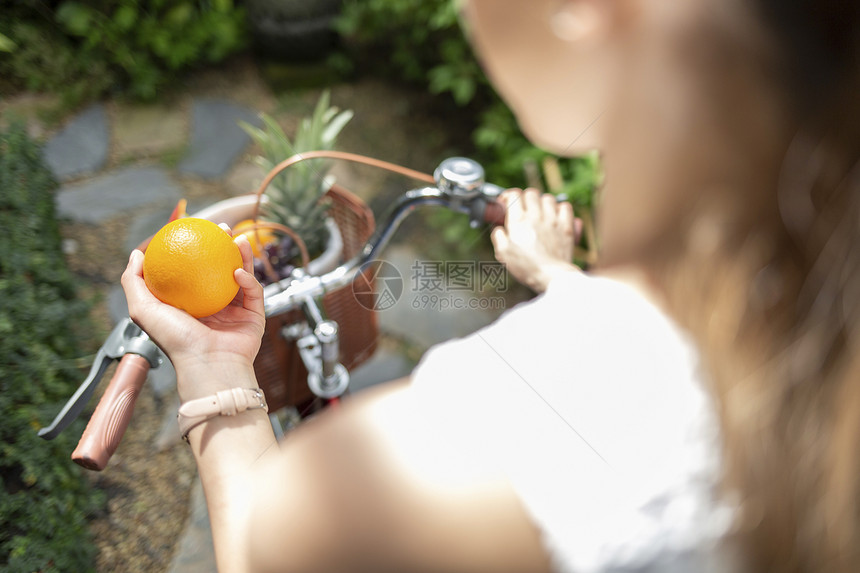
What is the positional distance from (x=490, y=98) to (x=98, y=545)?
2.22m

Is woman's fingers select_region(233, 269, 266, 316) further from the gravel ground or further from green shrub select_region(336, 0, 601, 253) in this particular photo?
green shrub select_region(336, 0, 601, 253)

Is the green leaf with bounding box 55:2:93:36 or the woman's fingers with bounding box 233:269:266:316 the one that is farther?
the green leaf with bounding box 55:2:93:36

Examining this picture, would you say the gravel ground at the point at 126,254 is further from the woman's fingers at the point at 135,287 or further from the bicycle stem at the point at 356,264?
the woman's fingers at the point at 135,287

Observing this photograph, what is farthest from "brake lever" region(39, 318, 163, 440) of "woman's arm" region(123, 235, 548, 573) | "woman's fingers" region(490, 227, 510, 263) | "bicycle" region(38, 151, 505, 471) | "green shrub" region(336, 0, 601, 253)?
"green shrub" region(336, 0, 601, 253)

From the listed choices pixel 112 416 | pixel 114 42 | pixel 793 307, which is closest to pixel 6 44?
pixel 114 42

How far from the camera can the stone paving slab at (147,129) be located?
2.00 metres

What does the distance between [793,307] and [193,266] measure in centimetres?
57

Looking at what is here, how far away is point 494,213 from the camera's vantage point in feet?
2.88

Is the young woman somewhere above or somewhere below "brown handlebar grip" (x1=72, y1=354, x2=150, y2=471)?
above

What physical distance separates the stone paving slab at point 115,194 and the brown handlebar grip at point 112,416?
41.1 inches

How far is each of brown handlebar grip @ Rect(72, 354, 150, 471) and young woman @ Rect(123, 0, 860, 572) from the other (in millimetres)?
321

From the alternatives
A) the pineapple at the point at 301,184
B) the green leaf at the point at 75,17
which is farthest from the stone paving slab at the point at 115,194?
the green leaf at the point at 75,17

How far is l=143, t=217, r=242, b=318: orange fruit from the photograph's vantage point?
623mm

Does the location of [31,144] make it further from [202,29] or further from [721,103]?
[721,103]
